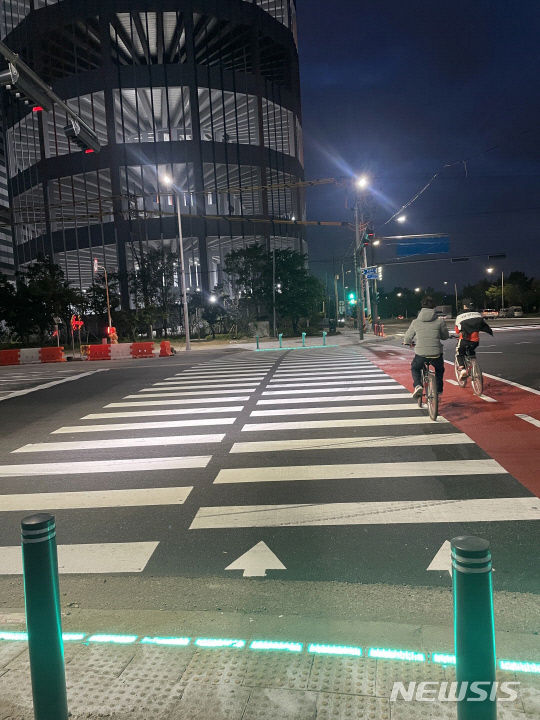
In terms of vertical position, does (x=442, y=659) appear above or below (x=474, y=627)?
below

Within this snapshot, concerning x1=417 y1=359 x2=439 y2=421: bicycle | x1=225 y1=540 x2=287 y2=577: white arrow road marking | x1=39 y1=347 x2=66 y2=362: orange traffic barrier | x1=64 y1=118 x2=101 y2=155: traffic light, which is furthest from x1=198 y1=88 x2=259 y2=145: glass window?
x1=225 y1=540 x2=287 y2=577: white arrow road marking

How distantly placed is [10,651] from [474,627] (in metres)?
2.48

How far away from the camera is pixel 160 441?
8.62 m

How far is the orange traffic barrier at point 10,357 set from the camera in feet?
99.5

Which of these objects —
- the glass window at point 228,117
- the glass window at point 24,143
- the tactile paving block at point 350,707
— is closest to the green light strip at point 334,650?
the tactile paving block at point 350,707

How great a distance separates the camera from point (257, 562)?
4340 mm

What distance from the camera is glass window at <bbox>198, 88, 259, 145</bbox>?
52562mm

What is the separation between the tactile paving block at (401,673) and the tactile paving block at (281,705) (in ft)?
1.10

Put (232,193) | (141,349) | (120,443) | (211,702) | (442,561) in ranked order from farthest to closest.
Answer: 1. (232,193)
2. (141,349)
3. (120,443)
4. (442,561)
5. (211,702)

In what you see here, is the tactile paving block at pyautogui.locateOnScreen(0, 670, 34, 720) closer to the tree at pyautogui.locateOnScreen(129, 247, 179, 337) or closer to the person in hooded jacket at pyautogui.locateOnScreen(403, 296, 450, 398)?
the person in hooded jacket at pyautogui.locateOnScreen(403, 296, 450, 398)

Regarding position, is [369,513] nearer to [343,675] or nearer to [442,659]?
[442,659]

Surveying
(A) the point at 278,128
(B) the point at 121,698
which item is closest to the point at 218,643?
(B) the point at 121,698

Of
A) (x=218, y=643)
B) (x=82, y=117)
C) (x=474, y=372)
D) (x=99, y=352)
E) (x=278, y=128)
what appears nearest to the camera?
(x=218, y=643)

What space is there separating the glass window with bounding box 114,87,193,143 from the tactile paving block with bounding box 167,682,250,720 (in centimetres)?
5384
